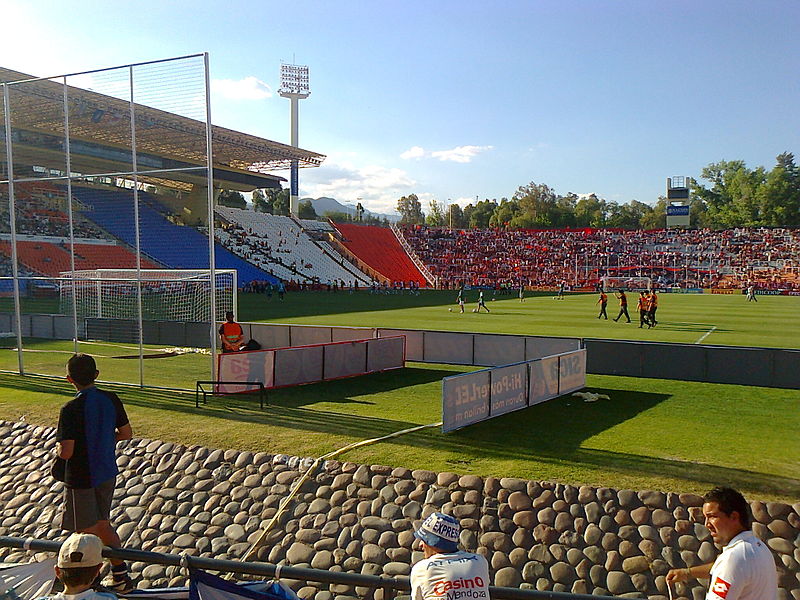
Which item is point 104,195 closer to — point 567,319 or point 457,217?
point 567,319

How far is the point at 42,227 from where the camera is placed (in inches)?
1309

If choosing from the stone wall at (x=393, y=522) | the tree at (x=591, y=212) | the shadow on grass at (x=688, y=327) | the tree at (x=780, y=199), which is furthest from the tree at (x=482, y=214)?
the stone wall at (x=393, y=522)

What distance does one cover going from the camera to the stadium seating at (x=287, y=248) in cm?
7625

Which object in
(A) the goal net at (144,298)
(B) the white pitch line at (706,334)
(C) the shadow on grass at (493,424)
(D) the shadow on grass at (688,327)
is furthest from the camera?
(D) the shadow on grass at (688,327)

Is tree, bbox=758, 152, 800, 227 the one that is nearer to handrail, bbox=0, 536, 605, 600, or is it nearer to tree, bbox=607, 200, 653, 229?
tree, bbox=607, 200, 653, 229

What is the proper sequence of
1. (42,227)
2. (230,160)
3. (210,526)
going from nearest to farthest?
(210,526) → (42,227) → (230,160)

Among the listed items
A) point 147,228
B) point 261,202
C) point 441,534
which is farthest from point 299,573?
point 261,202

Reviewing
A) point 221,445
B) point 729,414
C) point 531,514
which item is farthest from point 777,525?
point 221,445

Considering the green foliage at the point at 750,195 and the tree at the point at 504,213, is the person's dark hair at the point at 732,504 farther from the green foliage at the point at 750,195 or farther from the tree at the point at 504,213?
the tree at the point at 504,213

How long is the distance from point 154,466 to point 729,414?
1143 cm

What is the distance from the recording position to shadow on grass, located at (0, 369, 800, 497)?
11.4 meters

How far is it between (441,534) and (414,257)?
9280 cm

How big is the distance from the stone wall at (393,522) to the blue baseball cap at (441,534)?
5553 mm

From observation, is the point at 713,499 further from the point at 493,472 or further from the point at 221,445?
the point at 221,445
